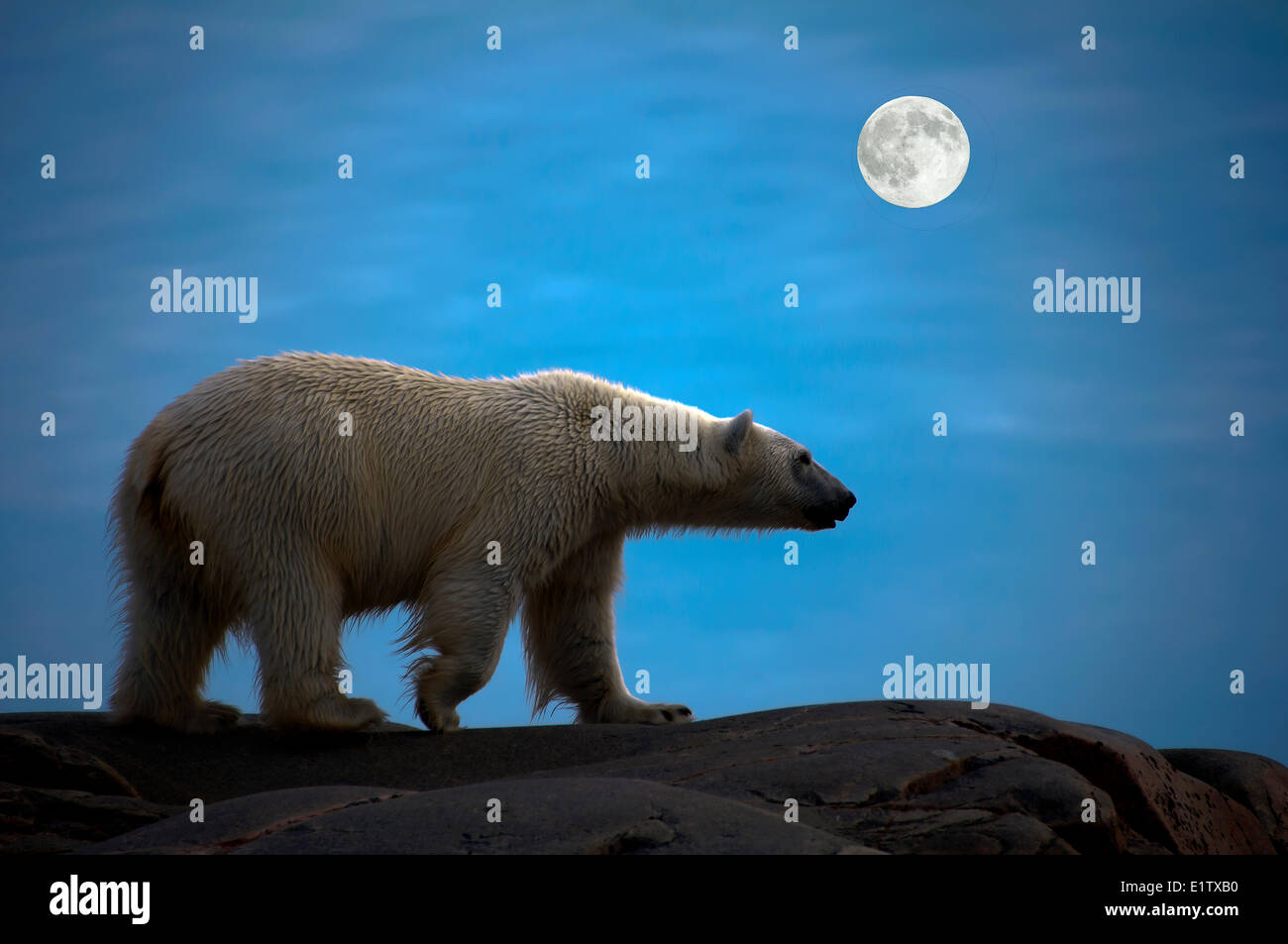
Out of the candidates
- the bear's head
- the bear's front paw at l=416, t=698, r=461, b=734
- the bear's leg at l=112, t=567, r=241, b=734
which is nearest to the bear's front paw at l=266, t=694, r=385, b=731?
the bear's front paw at l=416, t=698, r=461, b=734

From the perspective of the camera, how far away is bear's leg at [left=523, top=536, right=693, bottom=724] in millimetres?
11422

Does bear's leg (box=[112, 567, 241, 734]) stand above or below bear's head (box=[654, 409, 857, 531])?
below

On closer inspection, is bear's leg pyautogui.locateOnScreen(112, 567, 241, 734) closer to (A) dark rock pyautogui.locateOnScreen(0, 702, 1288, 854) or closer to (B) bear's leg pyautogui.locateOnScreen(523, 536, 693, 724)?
(A) dark rock pyautogui.locateOnScreen(0, 702, 1288, 854)

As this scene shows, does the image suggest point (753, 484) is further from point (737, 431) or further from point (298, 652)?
point (298, 652)

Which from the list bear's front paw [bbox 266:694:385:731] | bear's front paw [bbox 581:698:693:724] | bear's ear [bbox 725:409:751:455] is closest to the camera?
bear's front paw [bbox 266:694:385:731]

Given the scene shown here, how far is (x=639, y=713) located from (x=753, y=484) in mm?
2454

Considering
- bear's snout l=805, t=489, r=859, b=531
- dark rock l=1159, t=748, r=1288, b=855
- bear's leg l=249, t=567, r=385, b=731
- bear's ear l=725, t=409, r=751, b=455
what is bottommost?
dark rock l=1159, t=748, r=1288, b=855

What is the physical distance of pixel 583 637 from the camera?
1149 cm

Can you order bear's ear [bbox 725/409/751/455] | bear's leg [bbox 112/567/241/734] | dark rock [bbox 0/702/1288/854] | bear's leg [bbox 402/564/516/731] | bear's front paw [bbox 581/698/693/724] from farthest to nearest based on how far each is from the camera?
bear's ear [bbox 725/409/751/455], bear's front paw [bbox 581/698/693/724], bear's leg [bbox 112/567/241/734], bear's leg [bbox 402/564/516/731], dark rock [bbox 0/702/1288/854]

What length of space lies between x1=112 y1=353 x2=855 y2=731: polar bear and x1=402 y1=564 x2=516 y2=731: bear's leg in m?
0.02

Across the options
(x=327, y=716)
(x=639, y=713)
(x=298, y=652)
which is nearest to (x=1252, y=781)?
(x=639, y=713)
